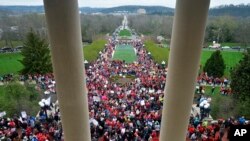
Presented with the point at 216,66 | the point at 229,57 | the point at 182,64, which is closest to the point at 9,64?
the point at 216,66

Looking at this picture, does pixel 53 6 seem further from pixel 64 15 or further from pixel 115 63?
pixel 115 63

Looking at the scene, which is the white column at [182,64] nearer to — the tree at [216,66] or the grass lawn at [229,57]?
the tree at [216,66]

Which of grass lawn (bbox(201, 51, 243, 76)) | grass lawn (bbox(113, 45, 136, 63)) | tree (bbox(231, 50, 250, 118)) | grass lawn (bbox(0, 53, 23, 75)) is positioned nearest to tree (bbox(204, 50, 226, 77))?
tree (bbox(231, 50, 250, 118))

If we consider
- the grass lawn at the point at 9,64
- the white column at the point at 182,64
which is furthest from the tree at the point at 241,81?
the grass lawn at the point at 9,64

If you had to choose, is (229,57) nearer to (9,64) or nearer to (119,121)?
(9,64)

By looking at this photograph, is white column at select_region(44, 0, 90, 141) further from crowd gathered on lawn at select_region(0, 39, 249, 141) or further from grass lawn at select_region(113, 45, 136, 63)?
grass lawn at select_region(113, 45, 136, 63)

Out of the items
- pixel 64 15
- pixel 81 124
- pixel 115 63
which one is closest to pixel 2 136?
pixel 81 124

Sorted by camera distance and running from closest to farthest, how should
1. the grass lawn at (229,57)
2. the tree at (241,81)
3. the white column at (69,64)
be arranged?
the white column at (69,64) < the tree at (241,81) < the grass lawn at (229,57)
